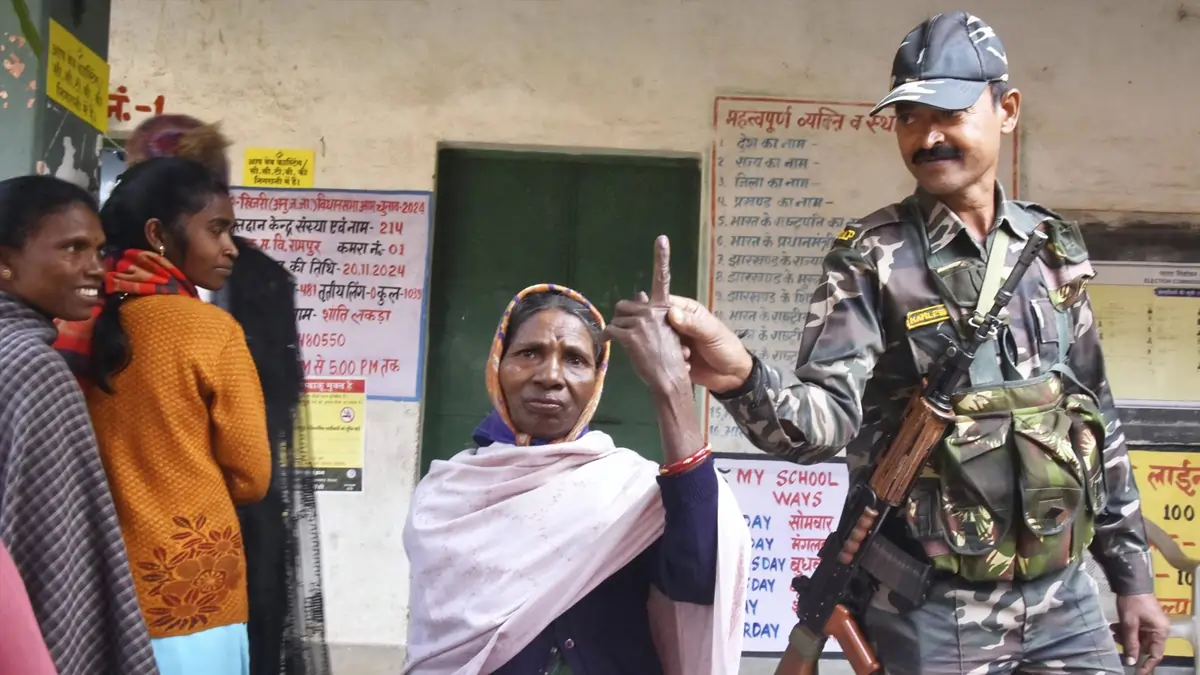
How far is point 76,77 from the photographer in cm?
266

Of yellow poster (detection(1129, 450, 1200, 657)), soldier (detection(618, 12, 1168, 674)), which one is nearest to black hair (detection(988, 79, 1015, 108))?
soldier (detection(618, 12, 1168, 674))

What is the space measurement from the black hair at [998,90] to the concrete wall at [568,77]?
2413 millimetres

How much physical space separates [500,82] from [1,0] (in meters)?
2.11

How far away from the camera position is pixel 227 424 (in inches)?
87.3

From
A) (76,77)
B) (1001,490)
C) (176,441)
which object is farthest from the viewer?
(76,77)

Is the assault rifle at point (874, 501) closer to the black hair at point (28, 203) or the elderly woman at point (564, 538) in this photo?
the elderly woman at point (564, 538)

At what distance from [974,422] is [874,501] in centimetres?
23

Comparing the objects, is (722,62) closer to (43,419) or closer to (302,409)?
(302,409)

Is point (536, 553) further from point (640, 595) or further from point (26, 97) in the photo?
point (26, 97)

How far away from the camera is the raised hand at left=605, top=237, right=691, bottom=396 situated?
4.62 ft

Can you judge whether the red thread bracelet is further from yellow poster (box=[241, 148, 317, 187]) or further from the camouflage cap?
yellow poster (box=[241, 148, 317, 187])

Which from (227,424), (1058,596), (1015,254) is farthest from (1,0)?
(1058,596)

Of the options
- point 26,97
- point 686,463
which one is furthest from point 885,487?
point 26,97

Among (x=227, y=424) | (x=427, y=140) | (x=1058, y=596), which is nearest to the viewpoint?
(x=1058, y=596)
